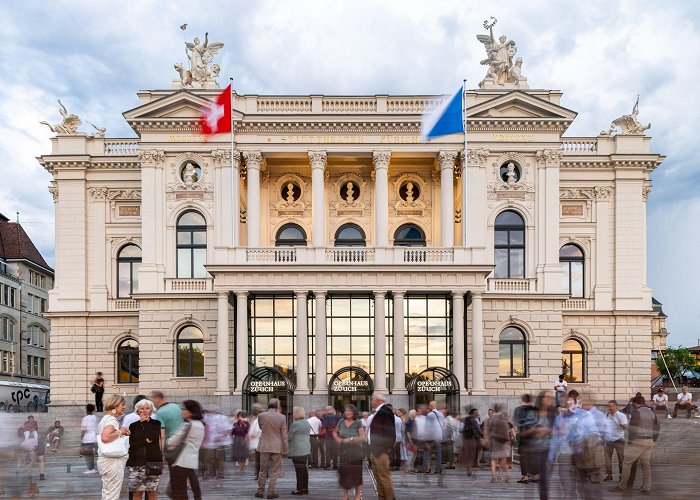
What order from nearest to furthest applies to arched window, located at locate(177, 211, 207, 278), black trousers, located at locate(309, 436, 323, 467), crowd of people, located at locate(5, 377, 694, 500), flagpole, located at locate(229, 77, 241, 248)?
1. crowd of people, located at locate(5, 377, 694, 500)
2. black trousers, located at locate(309, 436, 323, 467)
3. flagpole, located at locate(229, 77, 241, 248)
4. arched window, located at locate(177, 211, 207, 278)

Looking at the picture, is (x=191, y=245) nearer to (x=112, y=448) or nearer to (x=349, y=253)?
(x=349, y=253)

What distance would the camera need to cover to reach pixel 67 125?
49656 mm

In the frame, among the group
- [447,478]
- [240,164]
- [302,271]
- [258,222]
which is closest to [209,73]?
[240,164]

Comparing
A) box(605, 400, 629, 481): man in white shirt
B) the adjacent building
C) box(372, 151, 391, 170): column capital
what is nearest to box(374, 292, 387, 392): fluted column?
box(372, 151, 391, 170): column capital

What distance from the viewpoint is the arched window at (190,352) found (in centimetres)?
4562

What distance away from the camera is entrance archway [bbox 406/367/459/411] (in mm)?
41250

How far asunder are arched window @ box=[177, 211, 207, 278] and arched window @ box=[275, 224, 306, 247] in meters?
4.33

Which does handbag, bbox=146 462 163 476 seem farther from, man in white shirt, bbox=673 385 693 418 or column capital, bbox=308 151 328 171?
man in white shirt, bbox=673 385 693 418

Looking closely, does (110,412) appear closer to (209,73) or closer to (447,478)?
(447,478)

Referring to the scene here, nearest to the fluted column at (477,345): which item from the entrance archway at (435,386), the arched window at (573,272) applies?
the entrance archway at (435,386)

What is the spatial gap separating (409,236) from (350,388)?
10659 millimetres

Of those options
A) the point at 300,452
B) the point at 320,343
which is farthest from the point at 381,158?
the point at 300,452

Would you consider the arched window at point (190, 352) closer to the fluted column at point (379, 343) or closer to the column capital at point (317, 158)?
the fluted column at point (379, 343)

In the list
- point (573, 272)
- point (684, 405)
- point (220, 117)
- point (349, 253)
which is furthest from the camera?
point (573, 272)
